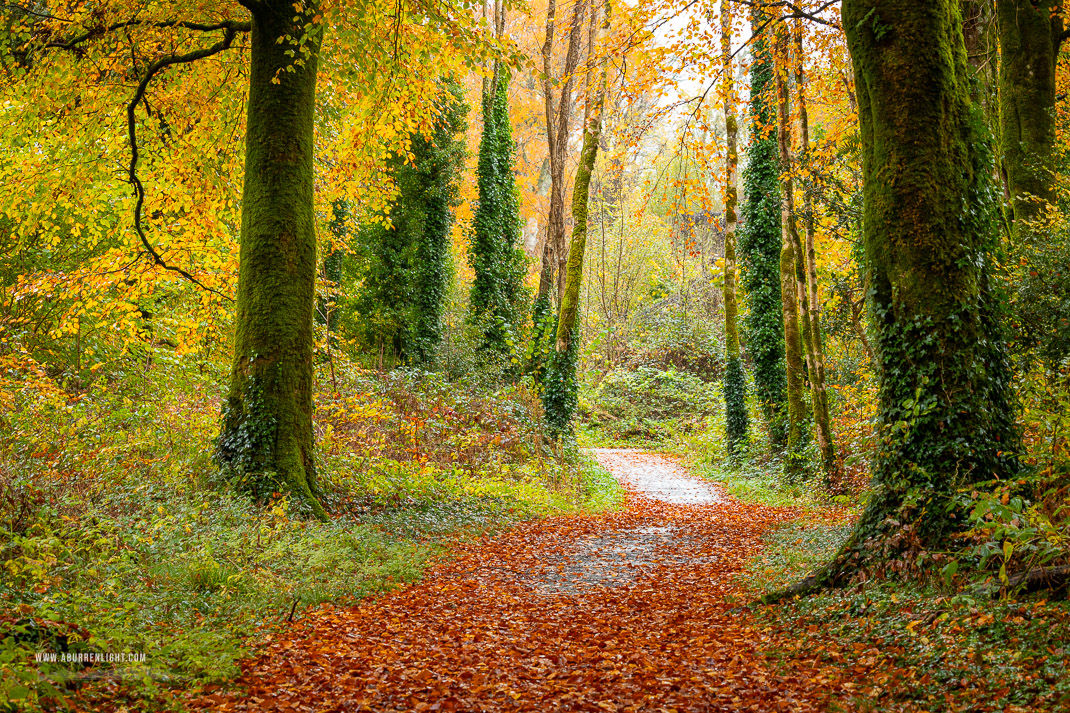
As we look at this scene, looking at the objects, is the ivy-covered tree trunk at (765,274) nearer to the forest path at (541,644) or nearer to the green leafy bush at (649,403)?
the forest path at (541,644)

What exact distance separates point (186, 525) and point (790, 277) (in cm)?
1106

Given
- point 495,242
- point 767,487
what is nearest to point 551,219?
point 495,242

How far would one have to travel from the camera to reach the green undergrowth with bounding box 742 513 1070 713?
3270 mm

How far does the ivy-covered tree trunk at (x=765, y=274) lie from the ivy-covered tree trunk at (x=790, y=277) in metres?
1.52

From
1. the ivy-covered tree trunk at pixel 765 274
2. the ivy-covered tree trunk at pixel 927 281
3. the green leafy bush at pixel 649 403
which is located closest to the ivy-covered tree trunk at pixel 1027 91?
the ivy-covered tree trunk at pixel 927 281

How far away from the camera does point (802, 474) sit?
13523 mm

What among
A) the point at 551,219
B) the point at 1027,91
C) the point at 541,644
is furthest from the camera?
the point at 551,219

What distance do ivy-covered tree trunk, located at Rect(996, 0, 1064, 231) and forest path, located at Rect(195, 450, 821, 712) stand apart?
6.50 metres

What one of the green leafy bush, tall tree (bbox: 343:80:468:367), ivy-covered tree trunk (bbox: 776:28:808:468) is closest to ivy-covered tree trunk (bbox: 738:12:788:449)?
ivy-covered tree trunk (bbox: 776:28:808:468)

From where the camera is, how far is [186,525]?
6.08 meters

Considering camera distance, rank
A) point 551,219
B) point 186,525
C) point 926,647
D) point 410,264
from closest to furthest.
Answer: point 926,647 < point 186,525 < point 410,264 < point 551,219

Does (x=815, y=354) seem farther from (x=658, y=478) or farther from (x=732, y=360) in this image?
(x=658, y=478)

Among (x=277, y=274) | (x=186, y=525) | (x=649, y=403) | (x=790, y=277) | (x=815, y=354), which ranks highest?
(x=790, y=277)

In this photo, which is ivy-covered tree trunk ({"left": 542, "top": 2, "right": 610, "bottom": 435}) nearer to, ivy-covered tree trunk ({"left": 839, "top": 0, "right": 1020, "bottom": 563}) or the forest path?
the forest path
